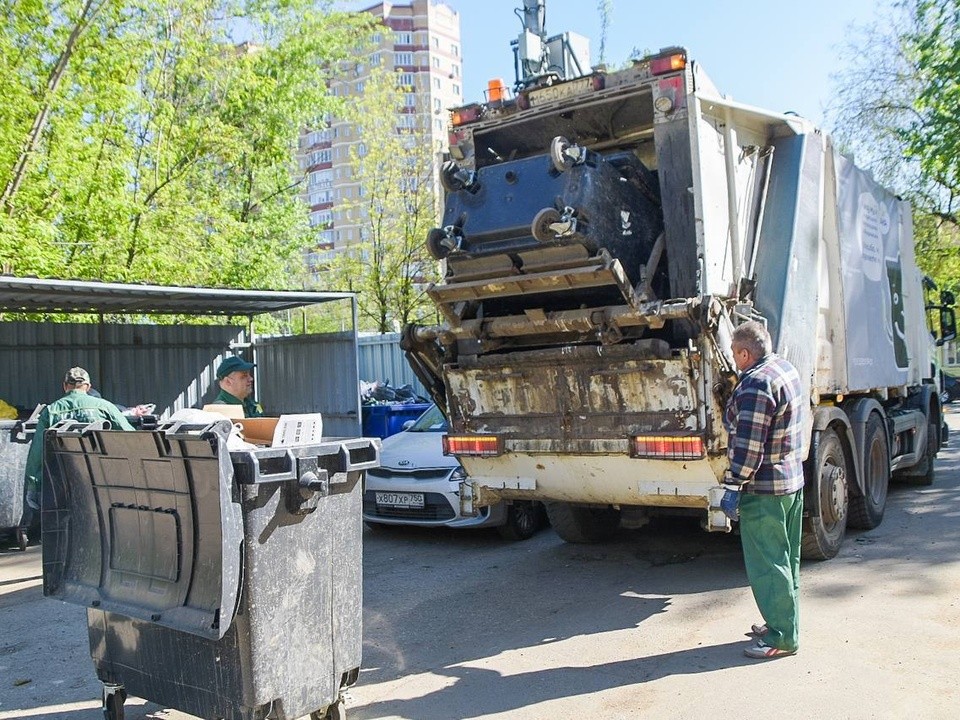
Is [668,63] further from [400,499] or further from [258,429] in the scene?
[400,499]

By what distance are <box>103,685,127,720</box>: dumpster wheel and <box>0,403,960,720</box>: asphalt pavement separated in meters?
0.28

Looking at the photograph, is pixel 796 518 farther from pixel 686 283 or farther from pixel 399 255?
pixel 399 255

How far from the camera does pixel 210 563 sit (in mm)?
3424

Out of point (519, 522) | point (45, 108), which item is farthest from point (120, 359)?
point (519, 522)

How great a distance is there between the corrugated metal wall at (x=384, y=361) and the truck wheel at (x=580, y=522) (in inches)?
418

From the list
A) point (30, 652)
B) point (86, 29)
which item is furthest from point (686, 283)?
point (86, 29)

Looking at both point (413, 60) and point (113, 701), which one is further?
point (413, 60)

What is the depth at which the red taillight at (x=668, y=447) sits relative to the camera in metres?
5.19

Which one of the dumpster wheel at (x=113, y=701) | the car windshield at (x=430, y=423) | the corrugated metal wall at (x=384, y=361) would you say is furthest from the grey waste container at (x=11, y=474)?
the corrugated metal wall at (x=384, y=361)

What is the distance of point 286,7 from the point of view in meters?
17.7

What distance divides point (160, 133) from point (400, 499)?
957cm

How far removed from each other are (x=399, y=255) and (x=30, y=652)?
18.8 meters

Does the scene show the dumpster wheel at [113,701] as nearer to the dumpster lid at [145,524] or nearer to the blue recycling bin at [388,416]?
the dumpster lid at [145,524]

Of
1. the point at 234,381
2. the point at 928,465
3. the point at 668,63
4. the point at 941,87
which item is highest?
the point at 941,87
